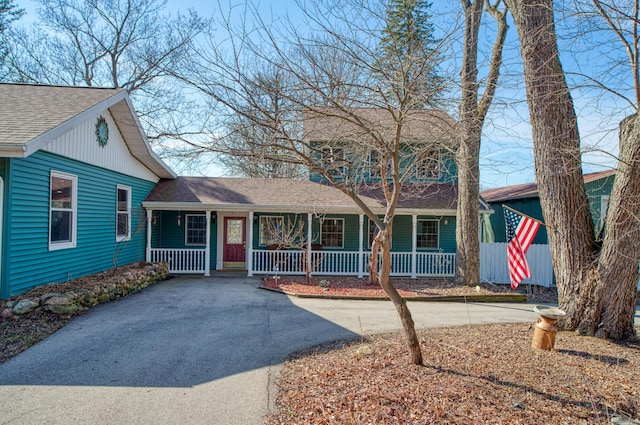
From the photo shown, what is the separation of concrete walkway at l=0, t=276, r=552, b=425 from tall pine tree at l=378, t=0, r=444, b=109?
3.86m

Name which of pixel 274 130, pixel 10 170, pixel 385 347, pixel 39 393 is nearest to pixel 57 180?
pixel 10 170

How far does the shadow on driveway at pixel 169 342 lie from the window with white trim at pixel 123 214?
9.76 ft

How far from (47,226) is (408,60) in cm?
791

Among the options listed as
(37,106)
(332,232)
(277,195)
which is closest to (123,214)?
(37,106)

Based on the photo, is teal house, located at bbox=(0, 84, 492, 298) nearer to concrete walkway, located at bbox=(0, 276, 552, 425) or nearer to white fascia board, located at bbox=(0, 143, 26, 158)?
white fascia board, located at bbox=(0, 143, 26, 158)

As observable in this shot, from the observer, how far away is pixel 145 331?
640cm

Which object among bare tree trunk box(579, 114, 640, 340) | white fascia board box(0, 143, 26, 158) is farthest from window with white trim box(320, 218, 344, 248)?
white fascia board box(0, 143, 26, 158)

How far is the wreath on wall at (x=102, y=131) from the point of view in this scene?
31.8ft

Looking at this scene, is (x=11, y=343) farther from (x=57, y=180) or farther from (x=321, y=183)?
(x=321, y=183)

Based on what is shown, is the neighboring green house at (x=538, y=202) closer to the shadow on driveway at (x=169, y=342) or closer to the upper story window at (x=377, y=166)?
the upper story window at (x=377, y=166)

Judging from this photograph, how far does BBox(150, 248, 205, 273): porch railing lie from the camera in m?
12.6

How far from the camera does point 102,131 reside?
991 centimetres

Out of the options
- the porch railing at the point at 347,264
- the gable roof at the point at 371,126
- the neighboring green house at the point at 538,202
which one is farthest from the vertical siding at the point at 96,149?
the neighboring green house at the point at 538,202

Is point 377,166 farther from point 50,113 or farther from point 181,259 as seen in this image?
point 181,259
